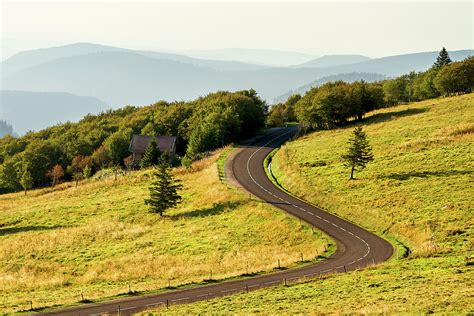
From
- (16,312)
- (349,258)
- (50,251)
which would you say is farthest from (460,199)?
(50,251)

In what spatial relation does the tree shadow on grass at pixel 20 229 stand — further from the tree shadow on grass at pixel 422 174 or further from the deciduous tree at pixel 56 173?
the deciduous tree at pixel 56 173

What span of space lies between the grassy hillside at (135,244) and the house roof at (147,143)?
34975 mm

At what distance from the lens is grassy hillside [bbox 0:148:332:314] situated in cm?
4147

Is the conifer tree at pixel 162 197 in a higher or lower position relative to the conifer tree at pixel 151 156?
lower

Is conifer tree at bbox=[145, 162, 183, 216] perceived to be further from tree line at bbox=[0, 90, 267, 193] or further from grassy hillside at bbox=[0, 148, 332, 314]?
tree line at bbox=[0, 90, 267, 193]

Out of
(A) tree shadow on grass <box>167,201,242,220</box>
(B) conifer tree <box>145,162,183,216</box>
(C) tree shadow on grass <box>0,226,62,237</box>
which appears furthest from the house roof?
(A) tree shadow on grass <box>167,201,242,220</box>

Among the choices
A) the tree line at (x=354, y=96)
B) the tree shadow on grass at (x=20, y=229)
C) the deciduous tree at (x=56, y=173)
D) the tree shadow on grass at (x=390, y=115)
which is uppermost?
the tree line at (x=354, y=96)

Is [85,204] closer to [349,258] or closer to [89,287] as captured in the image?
[89,287]

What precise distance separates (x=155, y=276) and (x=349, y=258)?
17.6 metres

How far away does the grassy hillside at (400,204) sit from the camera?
28031 mm

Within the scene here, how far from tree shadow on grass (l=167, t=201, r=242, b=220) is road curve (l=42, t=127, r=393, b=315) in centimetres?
447

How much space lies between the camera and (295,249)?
46.2 meters

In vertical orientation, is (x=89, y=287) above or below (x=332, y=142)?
below

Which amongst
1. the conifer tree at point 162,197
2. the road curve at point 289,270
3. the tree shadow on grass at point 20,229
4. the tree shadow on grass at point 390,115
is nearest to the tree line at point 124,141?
the tree shadow on grass at point 390,115
